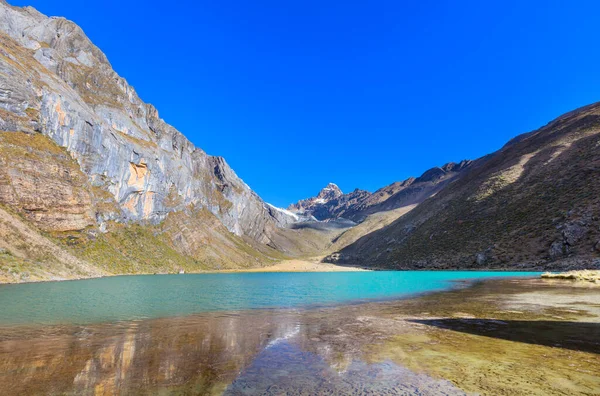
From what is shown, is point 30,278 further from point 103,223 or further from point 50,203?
point 103,223

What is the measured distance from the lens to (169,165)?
609 ft

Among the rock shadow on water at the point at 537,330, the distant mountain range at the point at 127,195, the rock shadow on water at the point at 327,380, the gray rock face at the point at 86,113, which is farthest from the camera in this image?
the gray rock face at the point at 86,113

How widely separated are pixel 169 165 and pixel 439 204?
149 meters

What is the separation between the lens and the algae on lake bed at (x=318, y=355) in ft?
29.9

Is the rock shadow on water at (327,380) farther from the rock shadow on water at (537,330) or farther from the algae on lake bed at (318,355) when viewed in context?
the rock shadow on water at (537,330)

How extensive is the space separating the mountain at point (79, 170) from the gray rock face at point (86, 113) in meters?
0.46

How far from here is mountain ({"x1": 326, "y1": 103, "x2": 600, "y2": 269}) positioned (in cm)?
6888

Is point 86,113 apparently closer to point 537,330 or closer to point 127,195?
point 127,195

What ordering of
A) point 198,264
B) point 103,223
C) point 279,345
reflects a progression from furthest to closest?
point 198,264 → point 103,223 → point 279,345

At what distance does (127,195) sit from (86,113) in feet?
126

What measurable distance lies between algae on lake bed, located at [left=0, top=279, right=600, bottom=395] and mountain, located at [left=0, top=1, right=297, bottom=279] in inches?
2549

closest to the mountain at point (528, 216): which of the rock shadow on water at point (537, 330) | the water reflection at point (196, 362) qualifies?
the rock shadow on water at point (537, 330)

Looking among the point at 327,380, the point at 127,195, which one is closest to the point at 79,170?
the point at 127,195

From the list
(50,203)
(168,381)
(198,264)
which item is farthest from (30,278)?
(198,264)
